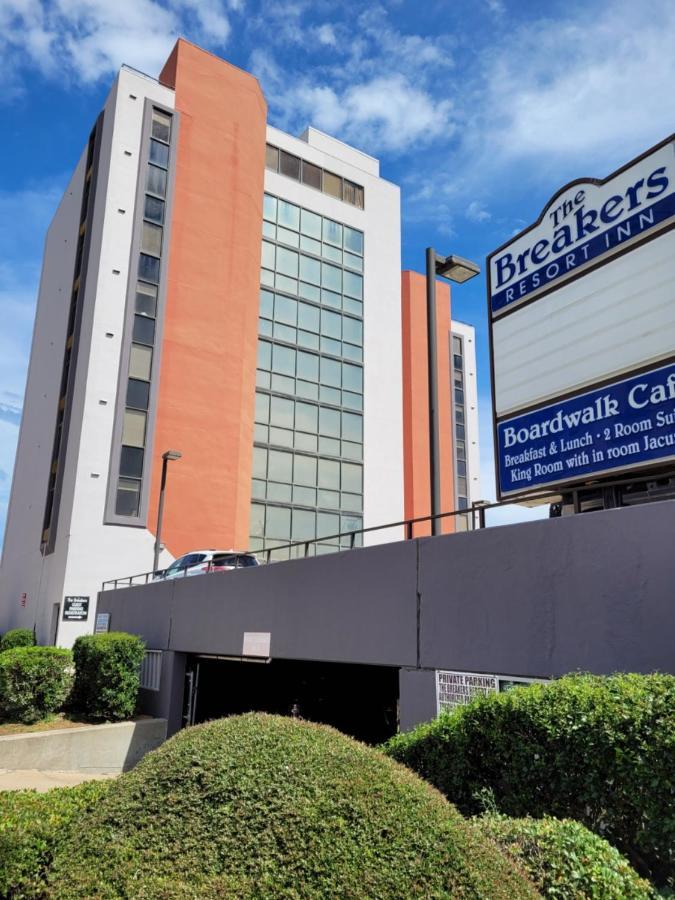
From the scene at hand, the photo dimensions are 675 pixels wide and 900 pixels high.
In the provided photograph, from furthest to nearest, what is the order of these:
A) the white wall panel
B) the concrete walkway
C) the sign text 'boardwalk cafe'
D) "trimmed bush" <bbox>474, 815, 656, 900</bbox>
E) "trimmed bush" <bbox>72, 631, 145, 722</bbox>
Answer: "trimmed bush" <bbox>72, 631, 145, 722</bbox> → the concrete walkway → the white wall panel → the sign text 'boardwalk cafe' → "trimmed bush" <bbox>474, 815, 656, 900</bbox>

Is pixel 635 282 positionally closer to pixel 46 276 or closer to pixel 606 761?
pixel 606 761

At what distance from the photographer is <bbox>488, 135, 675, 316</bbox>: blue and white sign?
8.54 meters

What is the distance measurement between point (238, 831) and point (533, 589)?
5367mm

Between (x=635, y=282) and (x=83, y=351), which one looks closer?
(x=635, y=282)

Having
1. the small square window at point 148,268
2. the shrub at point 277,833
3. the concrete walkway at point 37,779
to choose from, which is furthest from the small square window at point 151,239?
the shrub at point 277,833

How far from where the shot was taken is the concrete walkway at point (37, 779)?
1494cm

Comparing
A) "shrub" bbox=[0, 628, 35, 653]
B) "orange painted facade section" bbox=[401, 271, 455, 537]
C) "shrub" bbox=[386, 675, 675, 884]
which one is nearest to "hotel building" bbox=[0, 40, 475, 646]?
"shrub" bbox=[0, 628, 35, 653]

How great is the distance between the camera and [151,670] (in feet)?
65.3

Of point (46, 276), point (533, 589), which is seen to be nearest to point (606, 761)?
point (533, 589)

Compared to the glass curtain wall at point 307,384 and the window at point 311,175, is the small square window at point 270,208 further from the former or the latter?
the window at point 311,175

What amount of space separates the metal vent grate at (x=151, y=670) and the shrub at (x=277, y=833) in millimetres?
15354

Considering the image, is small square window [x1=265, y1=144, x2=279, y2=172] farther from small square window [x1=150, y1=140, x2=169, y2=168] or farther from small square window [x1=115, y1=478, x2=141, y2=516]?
small square window [x1=115, y1=478, x2=141, y2=516]

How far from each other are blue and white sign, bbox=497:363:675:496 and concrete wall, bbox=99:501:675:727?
78cm

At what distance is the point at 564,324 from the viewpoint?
376 inches
